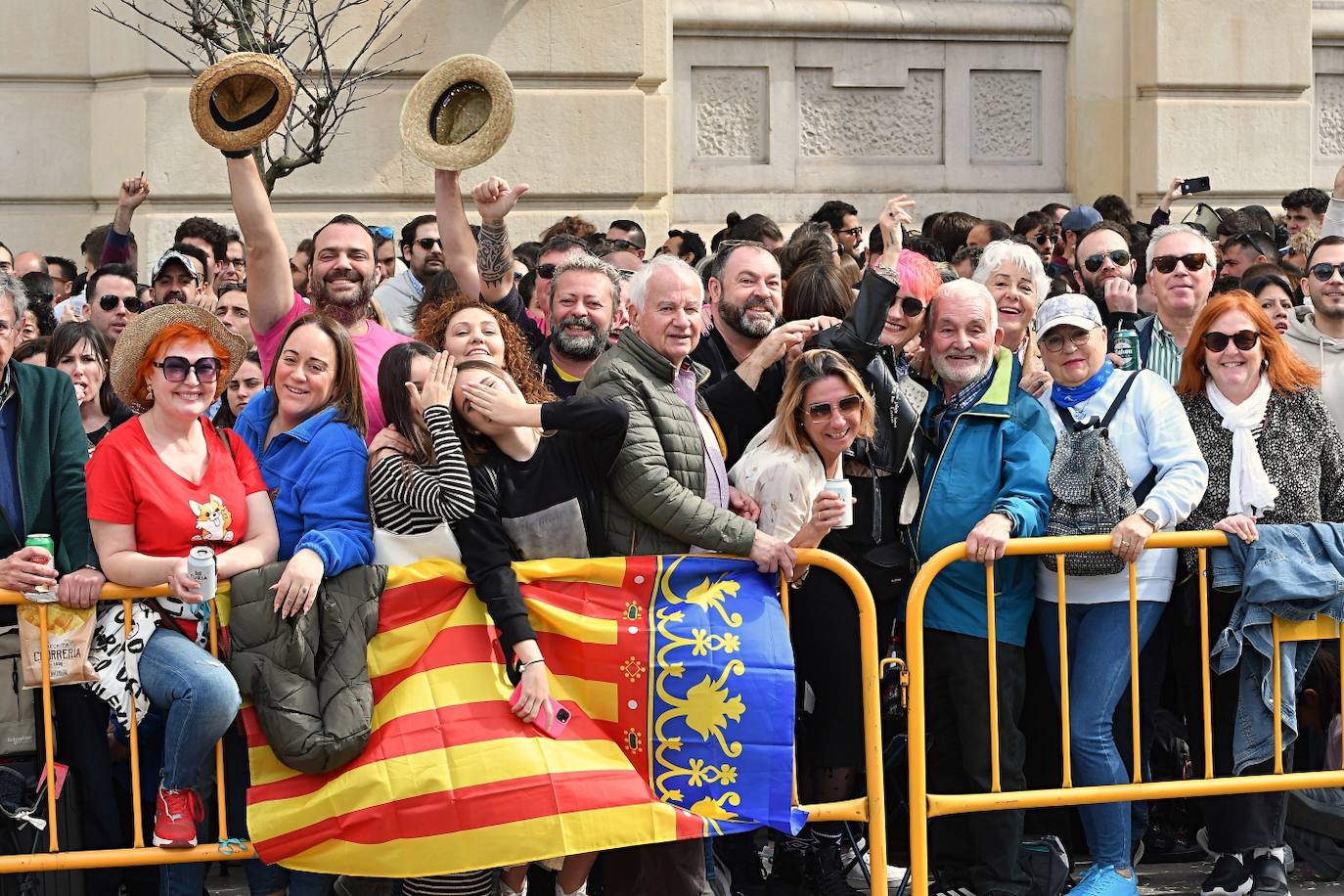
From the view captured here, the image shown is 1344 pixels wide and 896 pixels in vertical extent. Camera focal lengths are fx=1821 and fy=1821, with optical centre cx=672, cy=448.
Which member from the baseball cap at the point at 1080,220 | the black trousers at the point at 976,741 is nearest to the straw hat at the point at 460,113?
the black trousers at the point at 976,741

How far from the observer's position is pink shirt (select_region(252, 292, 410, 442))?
20.2 ft

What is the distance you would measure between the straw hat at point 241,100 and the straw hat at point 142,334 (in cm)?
71

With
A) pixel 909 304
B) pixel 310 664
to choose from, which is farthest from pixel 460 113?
pixel 310 664

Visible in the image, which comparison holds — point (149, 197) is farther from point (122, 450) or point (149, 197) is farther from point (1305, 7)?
point (1305, 7)

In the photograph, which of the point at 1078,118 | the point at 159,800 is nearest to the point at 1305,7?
the point at 1078,118

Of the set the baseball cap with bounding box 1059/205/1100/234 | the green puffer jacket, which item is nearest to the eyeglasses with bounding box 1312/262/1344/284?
the green puffer jacket

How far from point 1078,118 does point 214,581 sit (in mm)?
10765

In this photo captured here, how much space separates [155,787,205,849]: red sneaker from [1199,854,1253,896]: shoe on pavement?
346 centimetres

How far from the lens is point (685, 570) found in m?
5.66

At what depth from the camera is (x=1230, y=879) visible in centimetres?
636

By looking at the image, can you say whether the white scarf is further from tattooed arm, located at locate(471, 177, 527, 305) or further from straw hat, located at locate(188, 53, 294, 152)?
straw hat, located at locate(188, 53, 294, 152)

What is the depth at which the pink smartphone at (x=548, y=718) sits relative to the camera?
17.9 ft

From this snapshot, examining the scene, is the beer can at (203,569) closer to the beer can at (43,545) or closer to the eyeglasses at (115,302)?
the beer can at (43,545)

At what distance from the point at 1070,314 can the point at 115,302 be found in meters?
4.28
